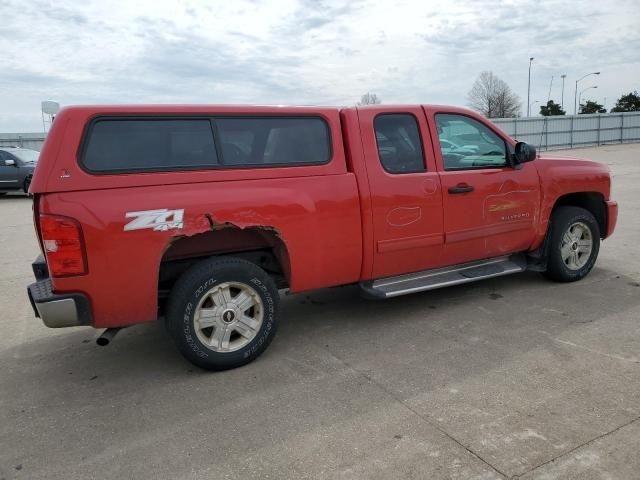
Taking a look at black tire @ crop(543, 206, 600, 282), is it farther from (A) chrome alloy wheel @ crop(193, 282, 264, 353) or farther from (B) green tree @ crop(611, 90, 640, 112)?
(B) green tree @ crop(611, 90, 640, 112)

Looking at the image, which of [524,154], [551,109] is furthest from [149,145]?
[551,109]

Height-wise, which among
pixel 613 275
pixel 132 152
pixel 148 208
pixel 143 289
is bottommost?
pixel 613 275

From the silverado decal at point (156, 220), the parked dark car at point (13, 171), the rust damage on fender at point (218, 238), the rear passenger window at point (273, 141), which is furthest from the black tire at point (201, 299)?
the parked dark car at point (13, 171)

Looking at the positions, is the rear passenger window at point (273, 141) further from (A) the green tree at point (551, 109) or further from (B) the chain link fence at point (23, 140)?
(A) the green tree at point (551, 109)

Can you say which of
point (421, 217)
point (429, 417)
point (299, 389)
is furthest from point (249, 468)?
point (421, 217)

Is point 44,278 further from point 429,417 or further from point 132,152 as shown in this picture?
point 429,417

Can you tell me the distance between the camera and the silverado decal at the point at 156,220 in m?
3.39

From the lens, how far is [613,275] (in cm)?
579

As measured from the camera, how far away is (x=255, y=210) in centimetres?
376

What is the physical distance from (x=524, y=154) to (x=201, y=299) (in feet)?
10.9

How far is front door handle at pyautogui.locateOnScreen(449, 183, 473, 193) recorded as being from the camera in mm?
4652

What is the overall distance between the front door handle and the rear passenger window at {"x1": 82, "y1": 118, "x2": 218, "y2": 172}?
6.95 feet

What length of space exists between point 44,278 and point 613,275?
561 cm

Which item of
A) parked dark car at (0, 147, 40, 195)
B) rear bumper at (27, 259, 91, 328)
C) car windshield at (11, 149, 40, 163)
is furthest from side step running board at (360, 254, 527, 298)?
car windshield at (11, 149, 40, 163)
